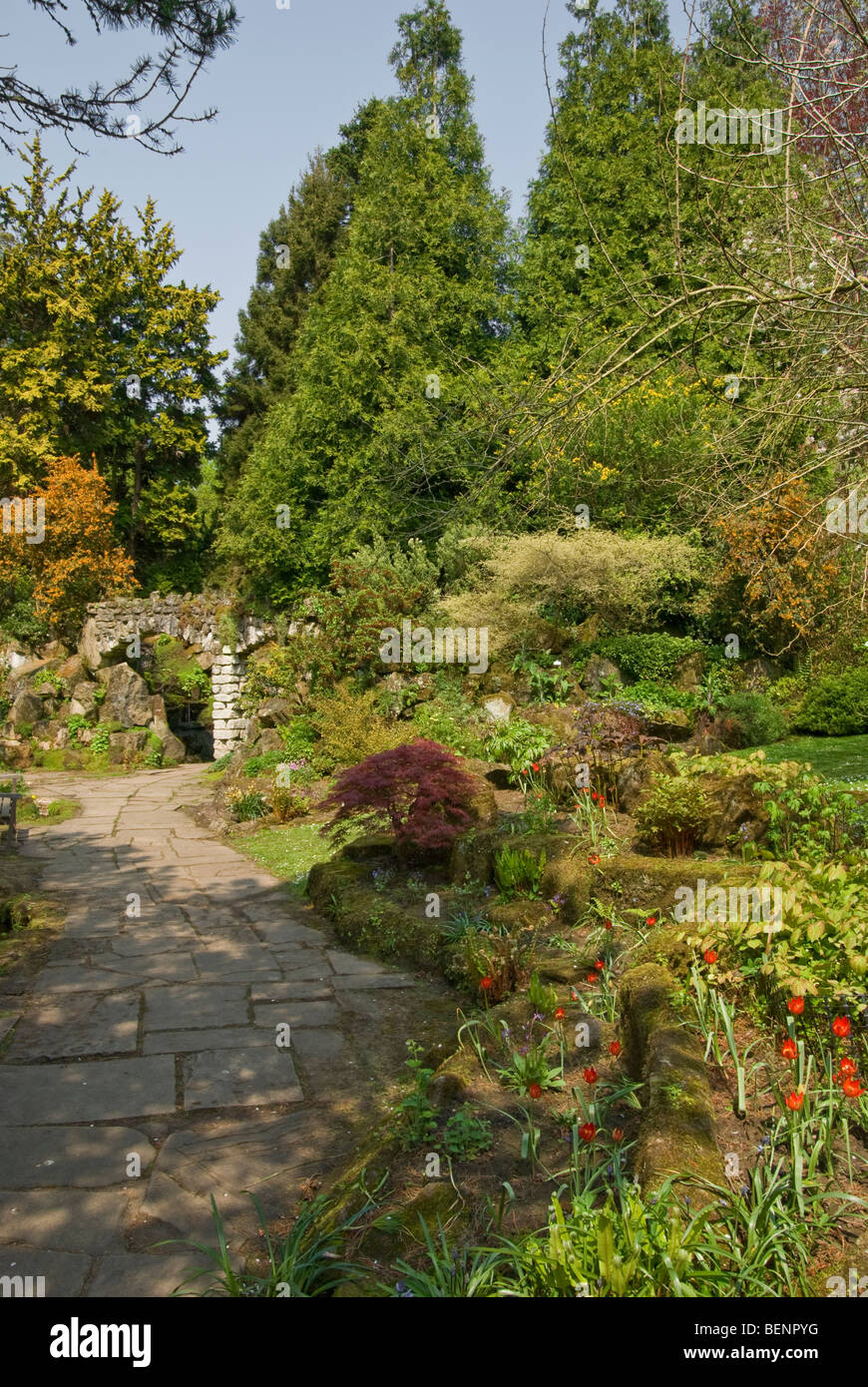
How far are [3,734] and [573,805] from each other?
1294 centimetres

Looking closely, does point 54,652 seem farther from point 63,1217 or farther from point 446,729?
point 63,1217

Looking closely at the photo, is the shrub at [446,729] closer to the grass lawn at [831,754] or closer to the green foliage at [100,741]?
the grass lawn at [831,754]

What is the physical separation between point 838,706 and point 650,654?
8.30ft

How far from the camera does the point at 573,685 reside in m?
11.5

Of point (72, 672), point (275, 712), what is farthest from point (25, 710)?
point (275, 712)

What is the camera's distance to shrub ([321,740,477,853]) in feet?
20.5

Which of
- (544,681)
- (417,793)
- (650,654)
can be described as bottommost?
(417,793)

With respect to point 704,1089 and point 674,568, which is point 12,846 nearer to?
point 704,1089

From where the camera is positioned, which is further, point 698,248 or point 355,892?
point 355,892

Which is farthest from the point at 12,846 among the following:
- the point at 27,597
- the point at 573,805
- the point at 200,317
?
the point at 200,317
